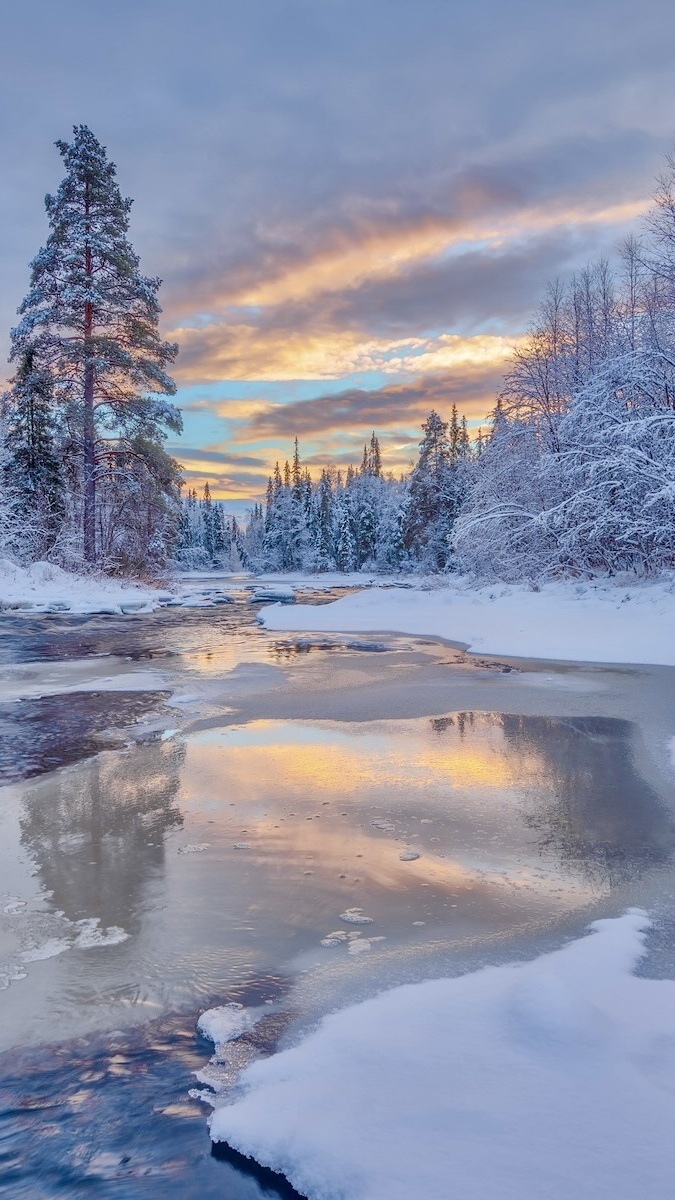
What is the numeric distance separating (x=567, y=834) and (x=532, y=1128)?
2.57 metres

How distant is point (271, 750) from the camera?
20.9ft

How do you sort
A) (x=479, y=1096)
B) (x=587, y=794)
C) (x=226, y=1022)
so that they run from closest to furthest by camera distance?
1. (x=479, y=1096)
2. (x=226, y=1022)
3. (x=587, y=794)

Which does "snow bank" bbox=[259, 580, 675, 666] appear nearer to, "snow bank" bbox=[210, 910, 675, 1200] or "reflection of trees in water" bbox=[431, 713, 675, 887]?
"reflection of trees in water" bbox=[431, 713, 675, 887]

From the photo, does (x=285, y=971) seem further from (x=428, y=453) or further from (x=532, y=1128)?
(x=428, y=453)

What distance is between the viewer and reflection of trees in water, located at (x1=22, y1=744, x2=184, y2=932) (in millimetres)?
3570

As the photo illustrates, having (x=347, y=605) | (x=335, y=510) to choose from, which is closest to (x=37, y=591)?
(x=347, y=605)

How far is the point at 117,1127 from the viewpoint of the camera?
2.10 meters

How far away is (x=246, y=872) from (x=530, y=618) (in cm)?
1296

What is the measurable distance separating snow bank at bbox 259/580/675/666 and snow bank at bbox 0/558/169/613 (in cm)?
478

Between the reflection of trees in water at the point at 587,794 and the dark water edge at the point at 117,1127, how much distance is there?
95.3 inches

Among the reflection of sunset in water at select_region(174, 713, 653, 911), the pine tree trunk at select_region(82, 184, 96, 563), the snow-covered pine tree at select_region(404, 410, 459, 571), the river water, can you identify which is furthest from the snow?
the snow-covered pine tree at select_region(404, 410, 459, 571)

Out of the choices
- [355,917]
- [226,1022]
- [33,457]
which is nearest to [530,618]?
[355,917]

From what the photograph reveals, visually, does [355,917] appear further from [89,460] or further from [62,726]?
[89,460]

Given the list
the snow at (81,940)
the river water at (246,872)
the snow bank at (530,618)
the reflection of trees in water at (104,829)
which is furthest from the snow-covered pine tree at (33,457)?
the snow at (81,940)
